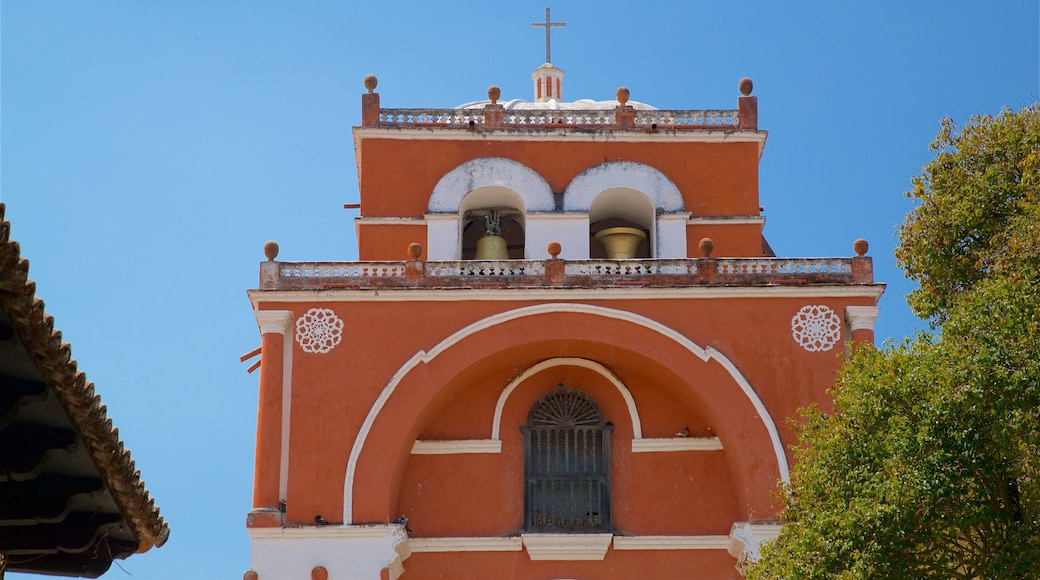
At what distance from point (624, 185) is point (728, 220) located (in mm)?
1487

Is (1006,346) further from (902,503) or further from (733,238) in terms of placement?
(733,238)

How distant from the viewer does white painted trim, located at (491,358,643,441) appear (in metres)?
21.6

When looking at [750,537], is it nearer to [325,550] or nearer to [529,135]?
[325,550]

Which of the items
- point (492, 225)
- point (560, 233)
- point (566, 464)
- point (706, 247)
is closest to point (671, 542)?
point (566, 464)

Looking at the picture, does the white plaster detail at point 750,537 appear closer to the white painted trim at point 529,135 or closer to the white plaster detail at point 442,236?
the white plaster detail at point 442,236

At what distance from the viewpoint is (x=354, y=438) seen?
20594 millimetres

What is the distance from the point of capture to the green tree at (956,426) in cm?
1393

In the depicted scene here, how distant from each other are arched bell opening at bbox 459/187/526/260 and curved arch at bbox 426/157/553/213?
103 millimetres

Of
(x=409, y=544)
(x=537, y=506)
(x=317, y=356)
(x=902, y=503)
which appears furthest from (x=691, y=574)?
(x=902, y=503)

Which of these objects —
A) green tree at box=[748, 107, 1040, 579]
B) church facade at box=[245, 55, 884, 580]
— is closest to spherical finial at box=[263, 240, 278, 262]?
church facade at box=[245, 55, 884, 580]

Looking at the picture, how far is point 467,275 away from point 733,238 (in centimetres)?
392

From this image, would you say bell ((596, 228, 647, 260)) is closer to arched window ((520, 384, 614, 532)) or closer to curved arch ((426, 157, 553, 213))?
curved arch ((426, 157, 553, 213))

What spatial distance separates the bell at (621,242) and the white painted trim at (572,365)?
1.80 metres

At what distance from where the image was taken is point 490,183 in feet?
75.6
